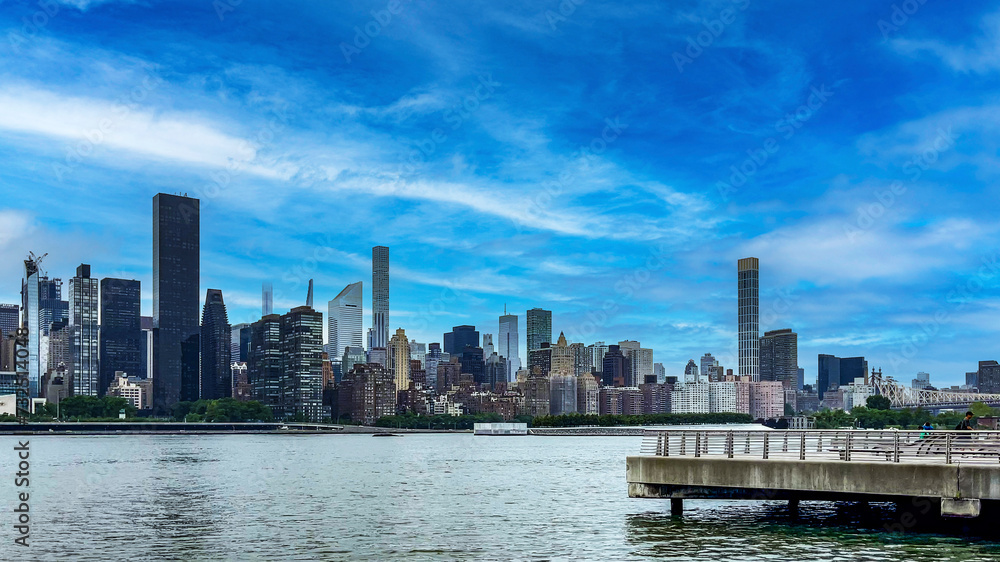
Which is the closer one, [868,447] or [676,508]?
[868,447]

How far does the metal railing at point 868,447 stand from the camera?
39.1 meters

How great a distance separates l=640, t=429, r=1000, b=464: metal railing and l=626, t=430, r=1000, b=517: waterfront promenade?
0.04 meters

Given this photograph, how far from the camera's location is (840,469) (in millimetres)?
39406

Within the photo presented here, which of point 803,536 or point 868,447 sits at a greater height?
point 868,447

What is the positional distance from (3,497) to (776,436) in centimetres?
5219

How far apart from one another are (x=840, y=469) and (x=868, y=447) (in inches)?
178

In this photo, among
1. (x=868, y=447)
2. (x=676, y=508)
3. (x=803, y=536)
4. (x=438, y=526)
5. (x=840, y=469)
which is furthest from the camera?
(x=438, y=526)

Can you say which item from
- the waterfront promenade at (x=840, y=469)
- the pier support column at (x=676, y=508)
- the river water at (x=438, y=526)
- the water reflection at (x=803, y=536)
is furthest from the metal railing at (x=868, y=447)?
the river water at (x=438, y=526)

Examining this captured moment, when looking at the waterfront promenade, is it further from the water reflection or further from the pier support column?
the water reflection

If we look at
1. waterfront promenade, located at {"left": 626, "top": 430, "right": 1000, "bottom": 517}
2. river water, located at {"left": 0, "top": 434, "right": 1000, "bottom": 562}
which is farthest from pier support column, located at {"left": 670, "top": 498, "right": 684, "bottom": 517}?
river water, located at {"left": 0, "top": 434, "right": 1000, "bottom": 562}

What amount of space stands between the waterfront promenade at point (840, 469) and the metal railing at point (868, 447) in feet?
0.13

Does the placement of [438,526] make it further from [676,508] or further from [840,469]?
[840,469]

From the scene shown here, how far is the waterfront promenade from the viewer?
36.5 meters

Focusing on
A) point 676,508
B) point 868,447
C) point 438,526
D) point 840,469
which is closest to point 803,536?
point 840,469
